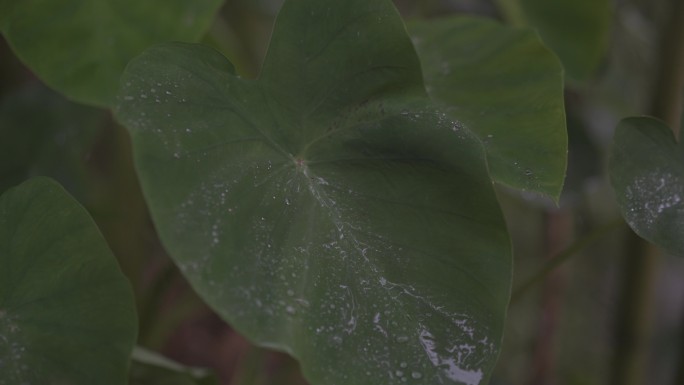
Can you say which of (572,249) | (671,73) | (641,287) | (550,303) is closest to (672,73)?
(671,73)

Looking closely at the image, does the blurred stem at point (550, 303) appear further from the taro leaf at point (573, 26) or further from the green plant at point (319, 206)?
the green plant at point (319, 206)

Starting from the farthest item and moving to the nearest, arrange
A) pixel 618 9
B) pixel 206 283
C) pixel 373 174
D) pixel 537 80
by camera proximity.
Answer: pixel 618 9 → pixel 537 80 → pixel 373 174 → pixel 206 283

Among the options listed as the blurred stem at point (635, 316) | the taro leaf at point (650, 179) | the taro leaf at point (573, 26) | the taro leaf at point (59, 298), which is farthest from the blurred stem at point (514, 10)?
the taro leaf at point (59, 298)

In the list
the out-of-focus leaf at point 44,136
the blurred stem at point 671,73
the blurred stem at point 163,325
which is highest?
the blurred stem at point 671,73

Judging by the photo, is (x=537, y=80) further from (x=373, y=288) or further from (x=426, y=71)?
(x=373, y=288)

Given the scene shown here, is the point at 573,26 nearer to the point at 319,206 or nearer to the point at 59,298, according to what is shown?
the point at 319,206

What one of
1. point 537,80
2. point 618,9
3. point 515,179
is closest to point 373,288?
point 515,179
